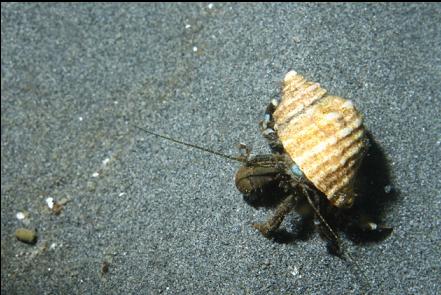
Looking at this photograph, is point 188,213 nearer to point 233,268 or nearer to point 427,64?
point 233,268

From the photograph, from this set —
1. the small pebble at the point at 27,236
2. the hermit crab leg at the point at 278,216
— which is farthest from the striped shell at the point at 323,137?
the small pebble at the point at 27,236

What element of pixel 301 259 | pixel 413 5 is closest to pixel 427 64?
pixel 413 5

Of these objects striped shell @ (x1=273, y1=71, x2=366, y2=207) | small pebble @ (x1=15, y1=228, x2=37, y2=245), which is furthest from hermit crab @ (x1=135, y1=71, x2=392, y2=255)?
small pebble @ (x1=15, y1=228, x2=37, y2=245)

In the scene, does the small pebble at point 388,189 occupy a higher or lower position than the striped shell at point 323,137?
lower

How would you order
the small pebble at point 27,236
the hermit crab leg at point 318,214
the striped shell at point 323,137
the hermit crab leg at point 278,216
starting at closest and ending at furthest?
1. the striped shell at point 323,137
2. the hermit crab leg at point 318,214
3. the hermit crab leg at point 278,216
4. the small pebble at point 27,236

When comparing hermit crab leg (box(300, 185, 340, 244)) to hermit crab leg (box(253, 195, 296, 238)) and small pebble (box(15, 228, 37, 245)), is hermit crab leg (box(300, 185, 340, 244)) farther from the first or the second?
small pebble (box(15, 228, 37, 245))

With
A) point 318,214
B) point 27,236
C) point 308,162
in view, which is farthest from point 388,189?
point 27,236

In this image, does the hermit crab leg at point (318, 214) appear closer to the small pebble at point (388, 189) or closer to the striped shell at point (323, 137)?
the striped shell at point (323, 137)

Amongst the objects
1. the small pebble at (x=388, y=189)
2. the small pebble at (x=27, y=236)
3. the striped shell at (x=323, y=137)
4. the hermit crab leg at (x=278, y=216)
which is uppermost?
the striped shell at (x=323, y=137)
